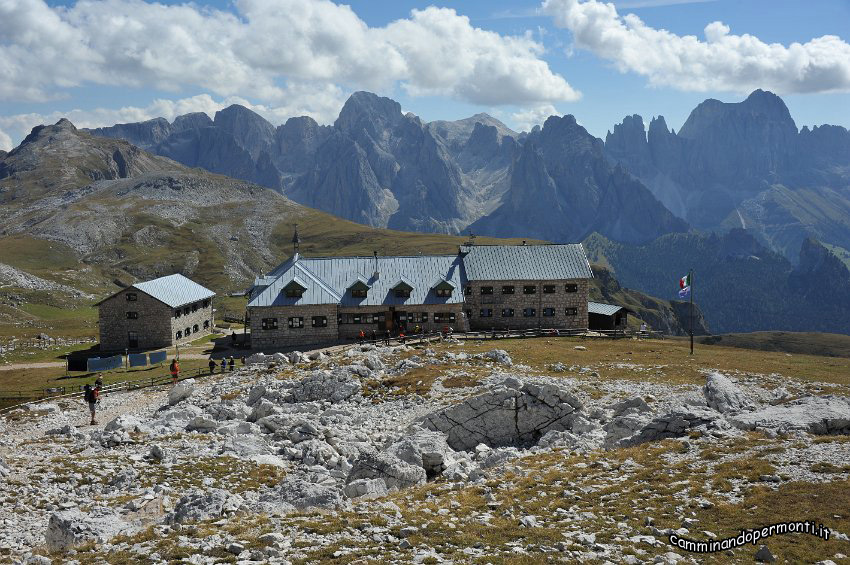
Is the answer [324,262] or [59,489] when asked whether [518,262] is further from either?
[59,489]

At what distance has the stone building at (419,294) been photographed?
77.9 m

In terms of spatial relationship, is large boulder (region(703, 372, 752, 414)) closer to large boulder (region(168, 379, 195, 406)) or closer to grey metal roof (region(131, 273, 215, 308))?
large boulder (region(168, 379, 195, 406))

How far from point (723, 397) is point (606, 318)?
5092cm

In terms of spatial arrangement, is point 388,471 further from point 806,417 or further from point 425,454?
point 806,417

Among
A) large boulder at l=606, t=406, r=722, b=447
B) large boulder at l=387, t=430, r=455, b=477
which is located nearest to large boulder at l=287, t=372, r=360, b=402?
large boulder at l=387, t=430, r=455, b=477

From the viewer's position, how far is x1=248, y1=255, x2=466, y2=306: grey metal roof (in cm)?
7850

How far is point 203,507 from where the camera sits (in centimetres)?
2461

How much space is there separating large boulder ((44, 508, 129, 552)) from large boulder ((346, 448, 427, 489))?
11039 millimetres

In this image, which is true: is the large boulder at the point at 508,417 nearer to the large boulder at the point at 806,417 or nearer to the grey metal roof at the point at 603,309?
the large boulder at the point at 806,417

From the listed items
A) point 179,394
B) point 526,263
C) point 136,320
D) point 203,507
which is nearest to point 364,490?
point 203,507

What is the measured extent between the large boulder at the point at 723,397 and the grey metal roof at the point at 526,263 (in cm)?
4642

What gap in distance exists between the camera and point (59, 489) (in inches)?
1171

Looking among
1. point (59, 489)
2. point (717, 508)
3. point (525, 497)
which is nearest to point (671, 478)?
point (717, 508)

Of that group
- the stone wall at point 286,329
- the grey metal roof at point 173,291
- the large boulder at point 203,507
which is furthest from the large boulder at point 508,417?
the grey metal roof at point 173,291
